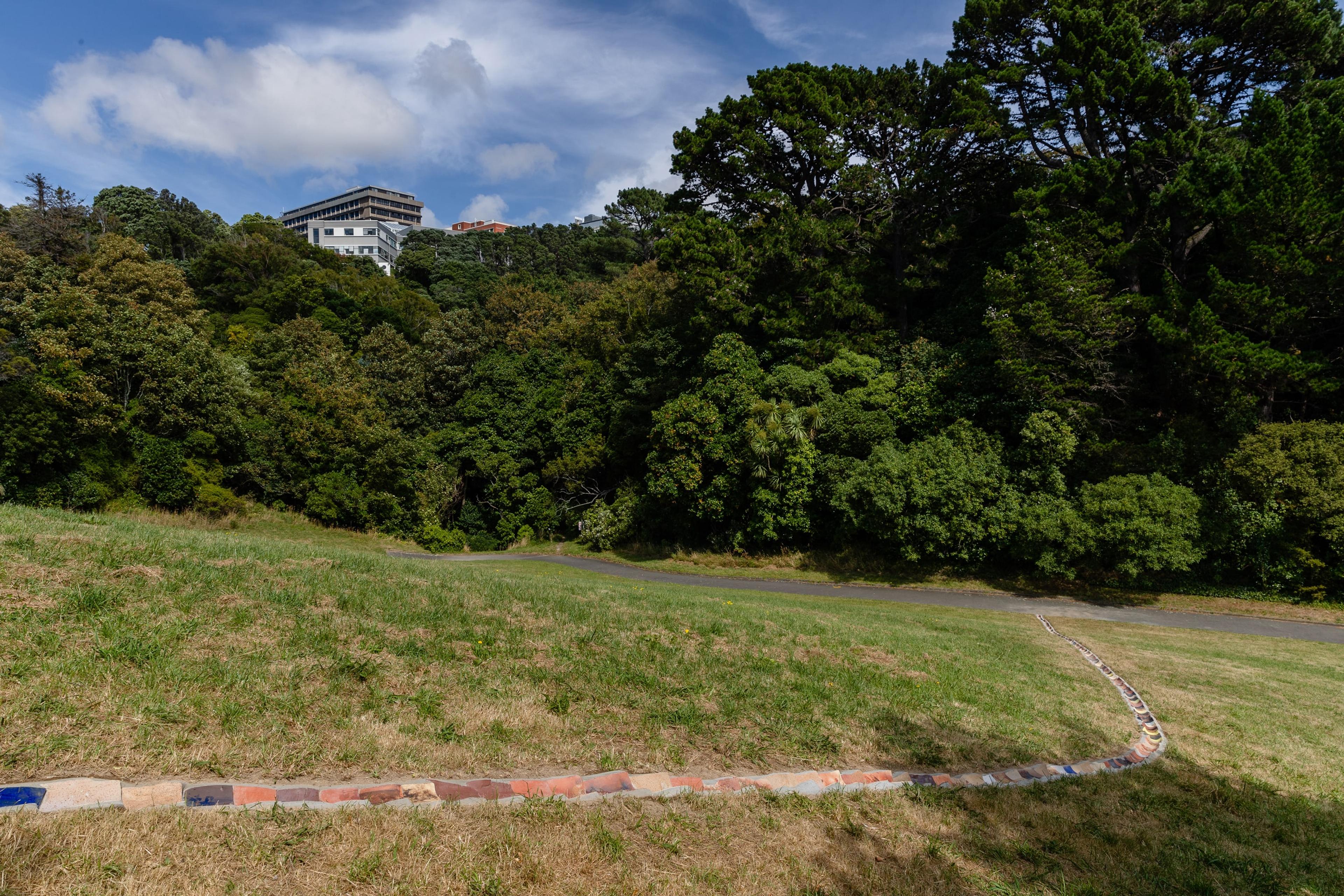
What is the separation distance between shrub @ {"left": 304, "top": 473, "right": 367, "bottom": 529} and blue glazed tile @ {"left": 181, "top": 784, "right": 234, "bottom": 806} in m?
31.8

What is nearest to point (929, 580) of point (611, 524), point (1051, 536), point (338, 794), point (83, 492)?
point (1051, 536)

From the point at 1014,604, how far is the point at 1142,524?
4221mm

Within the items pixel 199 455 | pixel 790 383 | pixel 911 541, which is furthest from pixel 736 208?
pixel 199 455

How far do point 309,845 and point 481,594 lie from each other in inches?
229

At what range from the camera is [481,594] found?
9312mm

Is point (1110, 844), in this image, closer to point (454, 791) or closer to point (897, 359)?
point (454, 791)

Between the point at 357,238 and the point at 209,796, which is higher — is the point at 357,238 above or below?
above

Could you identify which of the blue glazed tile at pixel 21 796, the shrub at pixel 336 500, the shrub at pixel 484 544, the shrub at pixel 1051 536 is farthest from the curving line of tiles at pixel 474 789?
the shrub at pixel 336 500

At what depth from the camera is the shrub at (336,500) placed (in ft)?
105

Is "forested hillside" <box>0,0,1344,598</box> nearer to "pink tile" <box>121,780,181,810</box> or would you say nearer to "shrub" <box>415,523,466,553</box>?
"shrub" <box>415,523,466,553</box>

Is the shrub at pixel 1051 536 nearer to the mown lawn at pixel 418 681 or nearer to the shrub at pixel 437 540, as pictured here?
the mown lawn at pixel 418 681

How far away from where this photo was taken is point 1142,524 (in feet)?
58.8

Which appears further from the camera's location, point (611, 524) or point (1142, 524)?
point (611, 524)

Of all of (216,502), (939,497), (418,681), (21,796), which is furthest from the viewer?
(216,502)
